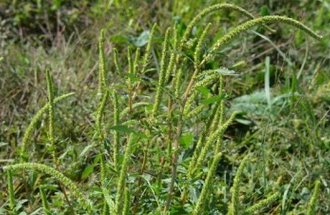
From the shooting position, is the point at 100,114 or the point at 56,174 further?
the point at 100,114

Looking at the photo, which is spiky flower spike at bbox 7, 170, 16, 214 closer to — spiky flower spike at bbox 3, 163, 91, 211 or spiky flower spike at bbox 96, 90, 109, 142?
spiky flower spike at bbox 3, 163, 91, 211

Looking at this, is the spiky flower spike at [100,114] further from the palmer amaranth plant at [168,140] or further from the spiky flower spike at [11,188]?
the spiky flower spike at [11,188]

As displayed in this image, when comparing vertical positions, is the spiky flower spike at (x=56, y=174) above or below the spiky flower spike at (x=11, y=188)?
above

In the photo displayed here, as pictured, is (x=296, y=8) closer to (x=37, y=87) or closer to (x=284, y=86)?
(x=284, y=86)

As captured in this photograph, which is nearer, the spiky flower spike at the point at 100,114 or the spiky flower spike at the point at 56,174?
the spiky flower spike at the point at 56,174

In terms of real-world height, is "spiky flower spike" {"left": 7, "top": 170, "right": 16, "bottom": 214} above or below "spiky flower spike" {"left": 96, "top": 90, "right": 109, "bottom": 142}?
below

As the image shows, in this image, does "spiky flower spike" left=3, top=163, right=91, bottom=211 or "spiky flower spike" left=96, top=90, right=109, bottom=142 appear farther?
"spiky flower spike" left=96, top=90, right=109, bottom=142

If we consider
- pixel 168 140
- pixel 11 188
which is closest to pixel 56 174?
pixel 11 188

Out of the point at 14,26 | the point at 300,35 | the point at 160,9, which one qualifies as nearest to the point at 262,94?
the point at 300,35

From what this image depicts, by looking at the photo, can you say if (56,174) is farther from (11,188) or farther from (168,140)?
(168,140)


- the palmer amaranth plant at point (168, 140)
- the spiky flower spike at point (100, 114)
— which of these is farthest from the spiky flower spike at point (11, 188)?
the spiky flower spike at point (100, 114)

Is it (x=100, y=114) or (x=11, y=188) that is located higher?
(x=100, y=114)

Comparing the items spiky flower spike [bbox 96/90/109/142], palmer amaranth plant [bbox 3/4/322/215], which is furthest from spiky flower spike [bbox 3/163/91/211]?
spiky flower spike [bbox 96/90/109/142]

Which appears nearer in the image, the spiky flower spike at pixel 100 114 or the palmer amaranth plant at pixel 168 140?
the palmer amaranth plant at pixel 168 140
